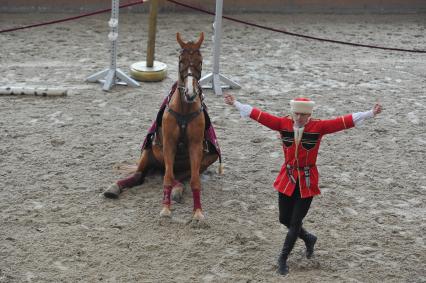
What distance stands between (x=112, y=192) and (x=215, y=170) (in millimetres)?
1149

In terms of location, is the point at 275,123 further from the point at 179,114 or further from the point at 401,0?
the point at 401,0

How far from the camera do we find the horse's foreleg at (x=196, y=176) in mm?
6027

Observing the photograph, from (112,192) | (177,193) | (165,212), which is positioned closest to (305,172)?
(165,212)

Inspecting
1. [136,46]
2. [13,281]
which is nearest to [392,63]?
[136,46]

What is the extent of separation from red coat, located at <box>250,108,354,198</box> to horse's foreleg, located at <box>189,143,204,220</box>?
93 cm

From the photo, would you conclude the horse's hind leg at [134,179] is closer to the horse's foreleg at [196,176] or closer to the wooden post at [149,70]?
the horse's foreleg at [196,176]

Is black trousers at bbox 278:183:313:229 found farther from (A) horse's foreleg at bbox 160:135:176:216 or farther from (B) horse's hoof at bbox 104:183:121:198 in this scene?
(B) horse's hoof at bbox 104:183:121:198

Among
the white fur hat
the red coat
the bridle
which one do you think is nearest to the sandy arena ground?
the red coat

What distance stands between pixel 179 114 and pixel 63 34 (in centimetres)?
586

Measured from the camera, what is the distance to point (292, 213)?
212 inches

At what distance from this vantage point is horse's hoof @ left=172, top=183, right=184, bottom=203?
6.36m

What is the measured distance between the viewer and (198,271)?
5340 mm

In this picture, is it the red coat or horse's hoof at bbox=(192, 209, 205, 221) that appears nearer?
the red coat

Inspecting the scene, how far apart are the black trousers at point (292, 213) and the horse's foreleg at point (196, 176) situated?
0.85 metres
